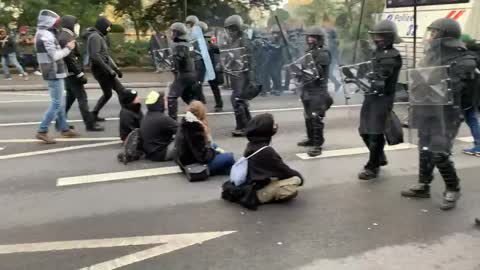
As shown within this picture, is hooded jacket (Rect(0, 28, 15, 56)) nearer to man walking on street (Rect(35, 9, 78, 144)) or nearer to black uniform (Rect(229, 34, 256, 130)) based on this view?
man walking on street (Rect(35, 9, 78, 144))

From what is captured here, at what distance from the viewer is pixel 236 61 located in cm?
813

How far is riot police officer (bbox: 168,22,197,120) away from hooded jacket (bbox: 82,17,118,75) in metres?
1.09

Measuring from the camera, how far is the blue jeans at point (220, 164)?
6254mm

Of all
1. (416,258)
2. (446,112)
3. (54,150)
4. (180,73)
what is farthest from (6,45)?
(416,258)

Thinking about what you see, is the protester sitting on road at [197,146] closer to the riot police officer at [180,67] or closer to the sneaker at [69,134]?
the riot police officer at [180,67]

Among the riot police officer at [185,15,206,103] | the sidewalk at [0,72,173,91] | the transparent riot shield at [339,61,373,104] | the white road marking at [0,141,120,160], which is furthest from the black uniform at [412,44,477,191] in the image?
the sidewalk at [0,72,173,91]

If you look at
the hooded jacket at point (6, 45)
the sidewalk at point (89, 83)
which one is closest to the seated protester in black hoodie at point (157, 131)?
the sidewalk at point (89, 83)

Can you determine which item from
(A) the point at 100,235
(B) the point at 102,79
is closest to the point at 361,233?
(A) the point at 100,235

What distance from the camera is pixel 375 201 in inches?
211

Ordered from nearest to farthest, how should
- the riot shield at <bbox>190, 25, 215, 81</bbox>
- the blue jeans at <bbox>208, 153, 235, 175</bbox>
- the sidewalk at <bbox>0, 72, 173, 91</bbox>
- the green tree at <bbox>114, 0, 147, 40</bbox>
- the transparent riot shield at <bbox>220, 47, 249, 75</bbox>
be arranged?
the blue jeans at <bbox>208, 153, 235, 175</bbox> → the transparent riot shield at <bbox>220, 47, 249, 75</bbox> → the riot shield at <bbox>190, 25, 215, 81</bbox> → the sidewalk at <bbox>0, 72, 173, 91</bbox> → the green tree at <bbox>114, 0, 147, 40</bbox>

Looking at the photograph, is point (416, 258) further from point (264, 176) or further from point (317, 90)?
point (317, 90)

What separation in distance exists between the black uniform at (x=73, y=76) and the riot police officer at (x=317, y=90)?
3.61 m

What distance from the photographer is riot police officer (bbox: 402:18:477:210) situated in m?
4.82

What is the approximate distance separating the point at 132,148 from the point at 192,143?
3.82 feet
